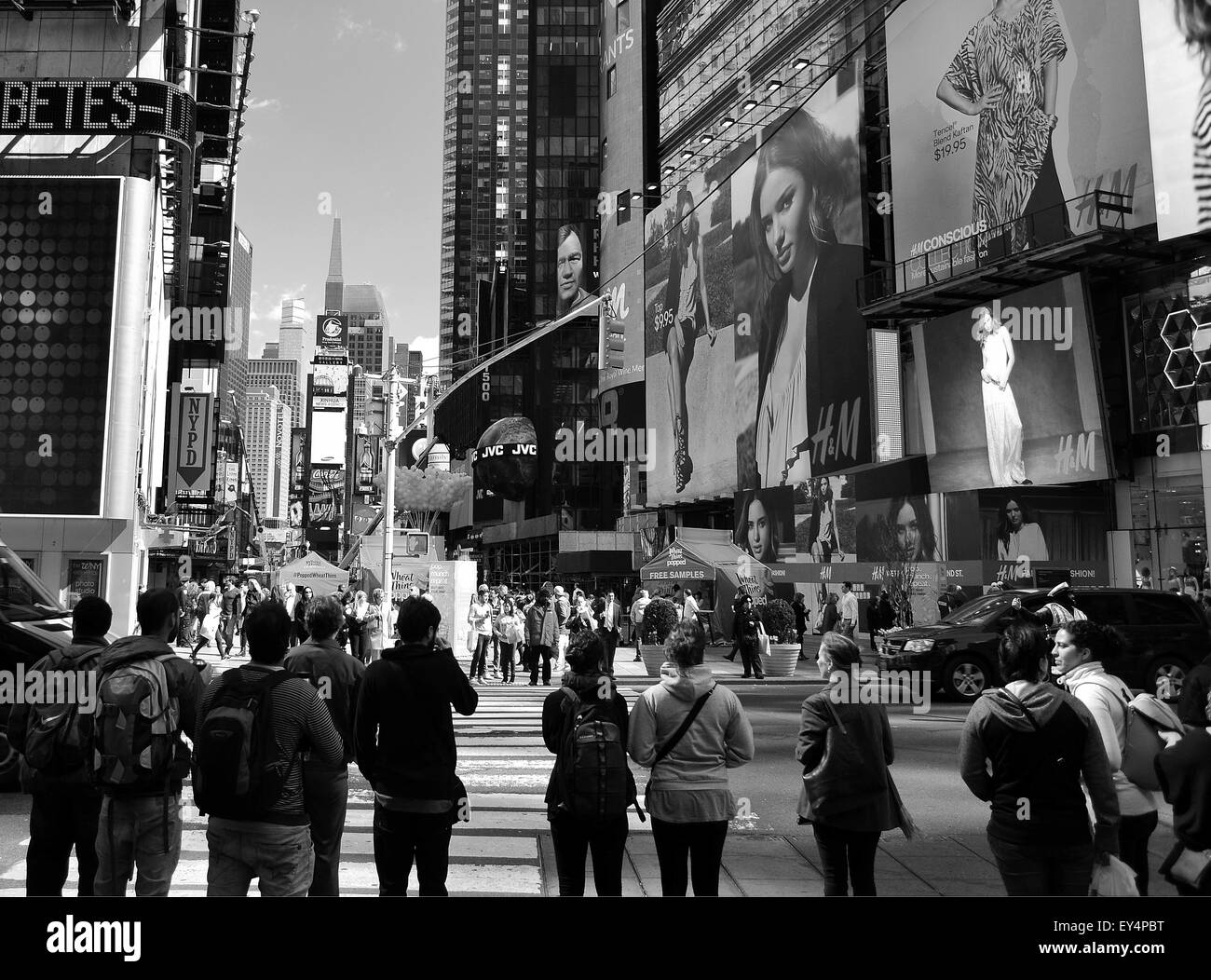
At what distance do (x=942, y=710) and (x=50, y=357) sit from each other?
26764mm

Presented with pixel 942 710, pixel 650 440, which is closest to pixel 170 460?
pixel 650 440

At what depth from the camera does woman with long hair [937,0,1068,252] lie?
84.7ft

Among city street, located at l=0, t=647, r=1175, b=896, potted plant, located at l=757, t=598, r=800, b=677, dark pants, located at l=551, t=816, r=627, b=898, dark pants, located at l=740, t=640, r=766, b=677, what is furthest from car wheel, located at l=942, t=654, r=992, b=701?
dark pants, located at l=551, t=816, r=627, b=898

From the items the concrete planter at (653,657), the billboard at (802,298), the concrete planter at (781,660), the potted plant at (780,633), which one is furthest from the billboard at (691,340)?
the concrete planter at (653,657)

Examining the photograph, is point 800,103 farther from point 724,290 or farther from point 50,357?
point 50,357

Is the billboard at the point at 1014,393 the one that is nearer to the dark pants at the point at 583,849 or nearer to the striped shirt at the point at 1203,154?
the striped shirt at the point at 1203,154

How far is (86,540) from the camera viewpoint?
92.5ft

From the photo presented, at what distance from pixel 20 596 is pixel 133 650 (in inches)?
266

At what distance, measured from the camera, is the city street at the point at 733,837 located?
6.60m

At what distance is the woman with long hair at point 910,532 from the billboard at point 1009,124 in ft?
24.5

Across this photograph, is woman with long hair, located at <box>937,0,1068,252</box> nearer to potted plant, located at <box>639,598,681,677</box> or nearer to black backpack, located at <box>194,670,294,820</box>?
potted plant, located at <box>639,598,681,677</box>

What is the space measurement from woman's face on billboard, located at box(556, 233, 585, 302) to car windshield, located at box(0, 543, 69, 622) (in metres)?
61.5

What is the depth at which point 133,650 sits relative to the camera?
4656 millimetres

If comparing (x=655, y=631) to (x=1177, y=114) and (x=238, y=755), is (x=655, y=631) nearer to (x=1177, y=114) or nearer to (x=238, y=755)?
(x=1177, y=114)
